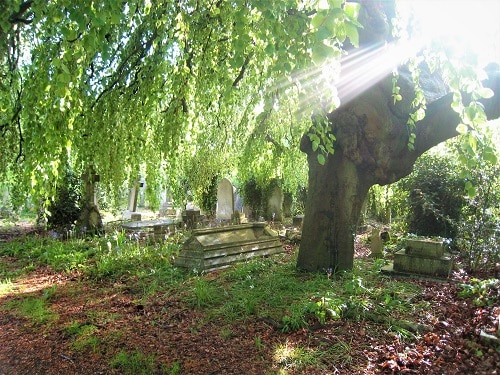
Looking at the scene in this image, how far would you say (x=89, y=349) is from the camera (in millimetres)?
3705

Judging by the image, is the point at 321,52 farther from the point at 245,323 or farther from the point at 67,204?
the point at 67,204

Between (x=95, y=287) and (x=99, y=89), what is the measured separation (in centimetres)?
298

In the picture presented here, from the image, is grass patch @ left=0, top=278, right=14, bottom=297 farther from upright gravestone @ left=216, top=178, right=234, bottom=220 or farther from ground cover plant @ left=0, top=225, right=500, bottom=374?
upright gravestone @ left=216, top=178, right=234, bottom=220

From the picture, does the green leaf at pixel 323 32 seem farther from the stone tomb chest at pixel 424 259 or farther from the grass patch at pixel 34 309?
the stone tomb chest at pixel 424 259

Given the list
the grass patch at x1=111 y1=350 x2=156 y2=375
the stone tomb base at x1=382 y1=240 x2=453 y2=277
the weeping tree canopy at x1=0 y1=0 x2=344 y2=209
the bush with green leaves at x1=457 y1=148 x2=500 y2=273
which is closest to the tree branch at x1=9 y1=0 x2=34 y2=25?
the weeping tree canopy at x1=0 y1=0 x2=344 y2=209

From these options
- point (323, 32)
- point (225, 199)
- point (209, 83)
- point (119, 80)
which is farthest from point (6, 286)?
point (225, 199)

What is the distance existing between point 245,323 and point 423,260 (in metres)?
3.26

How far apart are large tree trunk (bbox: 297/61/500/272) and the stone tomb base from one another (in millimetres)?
860

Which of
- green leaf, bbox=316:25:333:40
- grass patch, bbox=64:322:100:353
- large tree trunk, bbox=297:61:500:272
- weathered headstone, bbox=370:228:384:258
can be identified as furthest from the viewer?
weathered headstone, bbox=370:228:384:258

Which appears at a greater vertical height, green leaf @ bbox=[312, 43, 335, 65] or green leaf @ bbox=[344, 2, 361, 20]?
green leaf @ bbox=[344, 2, 361, 20]

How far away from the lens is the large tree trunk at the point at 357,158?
17.9 ft

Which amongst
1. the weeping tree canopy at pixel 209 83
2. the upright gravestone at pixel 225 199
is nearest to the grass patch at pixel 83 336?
the weeping tree canopy at pixel 209 83

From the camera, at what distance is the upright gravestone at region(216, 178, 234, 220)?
1337cm

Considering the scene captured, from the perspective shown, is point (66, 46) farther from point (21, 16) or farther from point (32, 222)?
point (32, 222)
